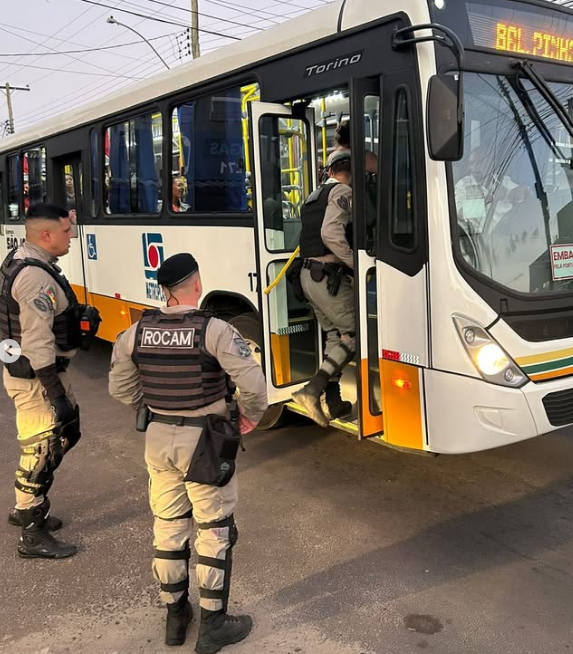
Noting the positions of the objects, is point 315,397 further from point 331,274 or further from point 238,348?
point 238,348

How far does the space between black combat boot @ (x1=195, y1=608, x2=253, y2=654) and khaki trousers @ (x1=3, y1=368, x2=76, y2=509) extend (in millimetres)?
1428

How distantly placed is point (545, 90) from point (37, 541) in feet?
12.6

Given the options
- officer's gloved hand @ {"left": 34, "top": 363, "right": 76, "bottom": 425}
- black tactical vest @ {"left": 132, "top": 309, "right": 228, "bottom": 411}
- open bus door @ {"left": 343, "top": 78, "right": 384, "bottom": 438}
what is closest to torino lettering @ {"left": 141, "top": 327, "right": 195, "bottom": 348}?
black tactical vest @ {"left": 132, "top": 309, "right": 228, "bottom": 411}

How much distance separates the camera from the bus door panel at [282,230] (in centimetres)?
450

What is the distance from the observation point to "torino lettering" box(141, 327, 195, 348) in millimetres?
2744

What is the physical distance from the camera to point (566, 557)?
11.9 feet

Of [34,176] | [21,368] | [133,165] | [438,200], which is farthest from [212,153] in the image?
[34,176]

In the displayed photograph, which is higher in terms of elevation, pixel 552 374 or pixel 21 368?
pixel 21 368

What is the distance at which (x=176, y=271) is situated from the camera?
2809 millimetres

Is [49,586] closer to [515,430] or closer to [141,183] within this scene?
[515,430]

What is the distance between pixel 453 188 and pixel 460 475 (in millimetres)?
2187

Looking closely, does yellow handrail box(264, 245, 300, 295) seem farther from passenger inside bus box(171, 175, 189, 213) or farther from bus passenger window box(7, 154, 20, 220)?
bus passenger window box(7, 154, 20, 220)

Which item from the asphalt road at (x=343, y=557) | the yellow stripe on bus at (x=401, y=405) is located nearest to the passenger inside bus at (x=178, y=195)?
the asphalt road at (x=343, y=557)

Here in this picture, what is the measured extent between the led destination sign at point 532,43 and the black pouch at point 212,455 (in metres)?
2.59
